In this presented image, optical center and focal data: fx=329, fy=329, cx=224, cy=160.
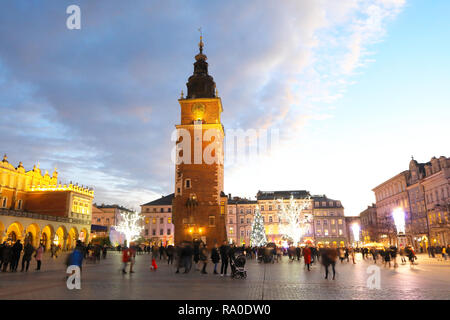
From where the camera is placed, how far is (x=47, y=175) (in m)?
66.2

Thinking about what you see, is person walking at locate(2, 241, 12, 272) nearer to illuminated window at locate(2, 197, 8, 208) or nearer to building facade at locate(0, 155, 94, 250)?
building facade at locate(0, 155, 94, 250)

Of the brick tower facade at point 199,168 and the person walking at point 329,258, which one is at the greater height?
the brick tower facade at point 199,168

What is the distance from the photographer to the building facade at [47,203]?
2064 inches

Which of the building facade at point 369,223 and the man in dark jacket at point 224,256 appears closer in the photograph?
the man in dark jacket at point 224,256

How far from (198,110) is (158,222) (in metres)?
52.1

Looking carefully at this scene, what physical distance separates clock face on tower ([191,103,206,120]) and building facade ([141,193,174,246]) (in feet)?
161

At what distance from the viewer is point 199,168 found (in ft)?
158

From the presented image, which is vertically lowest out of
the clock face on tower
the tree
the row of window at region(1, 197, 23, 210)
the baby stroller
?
the baby stroller

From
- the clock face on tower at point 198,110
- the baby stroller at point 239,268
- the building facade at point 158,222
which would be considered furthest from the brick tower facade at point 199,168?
the building facade at point 158,222

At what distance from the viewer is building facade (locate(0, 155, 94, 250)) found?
2064 inches

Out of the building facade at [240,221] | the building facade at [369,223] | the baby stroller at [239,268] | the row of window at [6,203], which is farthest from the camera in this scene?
the building facade at [240,221]

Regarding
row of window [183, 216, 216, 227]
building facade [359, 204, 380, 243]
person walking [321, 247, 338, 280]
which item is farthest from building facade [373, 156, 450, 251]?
person walking [321, 247, 338, 280]

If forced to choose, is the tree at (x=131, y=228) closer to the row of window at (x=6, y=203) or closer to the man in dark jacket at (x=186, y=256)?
the row of window at (x=6, y=203)

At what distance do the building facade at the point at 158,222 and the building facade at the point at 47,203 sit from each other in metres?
27.4
